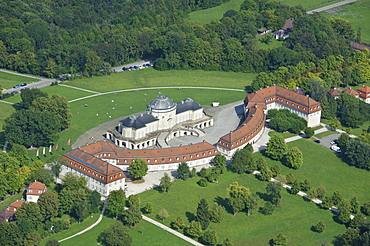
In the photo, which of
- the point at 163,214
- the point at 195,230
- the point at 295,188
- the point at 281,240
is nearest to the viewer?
the point at 281,240

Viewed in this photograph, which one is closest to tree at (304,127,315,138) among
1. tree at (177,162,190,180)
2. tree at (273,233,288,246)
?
tree at (177,162,190,180)

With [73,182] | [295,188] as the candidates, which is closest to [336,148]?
[295,188]

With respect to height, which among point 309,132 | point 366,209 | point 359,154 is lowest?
point 366,209

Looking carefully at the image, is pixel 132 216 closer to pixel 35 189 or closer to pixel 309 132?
pixel 35 189

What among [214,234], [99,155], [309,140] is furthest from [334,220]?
[99,155]

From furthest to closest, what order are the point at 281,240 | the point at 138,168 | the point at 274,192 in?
the point at 138,168 → the point at 274,192 → the point at 281,240

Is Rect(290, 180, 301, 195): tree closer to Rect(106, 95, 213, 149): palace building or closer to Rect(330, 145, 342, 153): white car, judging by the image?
Rect(330, 145, 342, 153): white car

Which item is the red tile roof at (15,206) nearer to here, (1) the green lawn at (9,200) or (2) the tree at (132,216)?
(1) the green lawn at (9,200)
